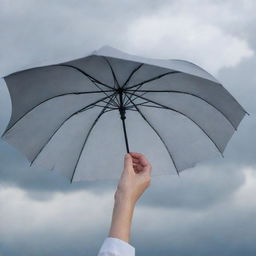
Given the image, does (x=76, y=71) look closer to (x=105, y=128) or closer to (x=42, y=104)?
(x=42, y=104)

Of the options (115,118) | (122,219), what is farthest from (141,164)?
(115,118)

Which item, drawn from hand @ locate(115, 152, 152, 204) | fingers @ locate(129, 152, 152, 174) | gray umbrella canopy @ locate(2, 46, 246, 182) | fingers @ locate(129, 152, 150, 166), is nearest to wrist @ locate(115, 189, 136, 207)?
hand @ locate(115, 152, 152, 204)

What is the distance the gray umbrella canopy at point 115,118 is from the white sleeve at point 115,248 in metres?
5.25

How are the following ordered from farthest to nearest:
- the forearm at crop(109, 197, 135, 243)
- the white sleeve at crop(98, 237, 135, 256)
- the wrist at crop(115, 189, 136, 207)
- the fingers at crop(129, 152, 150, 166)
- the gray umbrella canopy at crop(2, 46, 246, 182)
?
1. the gray umbrella canopy at crop(2, 46, 246, 182)
2. the fingers at crop(129, 152, 150, 166)
3. the wrist at crop(115, 189, 136, 207)
4. the forearm at crop(109, 197, 135, 243)
5. the white sleeve at crop(98, 237, 135, 256)

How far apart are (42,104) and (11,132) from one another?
0.71 m

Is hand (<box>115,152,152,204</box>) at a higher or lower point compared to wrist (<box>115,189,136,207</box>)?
higher

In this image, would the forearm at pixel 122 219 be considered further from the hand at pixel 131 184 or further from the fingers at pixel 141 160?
the fingers at pixel 141 160

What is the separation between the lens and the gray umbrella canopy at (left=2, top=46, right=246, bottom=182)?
7562 mm

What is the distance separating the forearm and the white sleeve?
0.12 feet

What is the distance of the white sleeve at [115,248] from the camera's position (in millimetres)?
2021

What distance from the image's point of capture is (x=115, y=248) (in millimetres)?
2031

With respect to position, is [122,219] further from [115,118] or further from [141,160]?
[115,118]

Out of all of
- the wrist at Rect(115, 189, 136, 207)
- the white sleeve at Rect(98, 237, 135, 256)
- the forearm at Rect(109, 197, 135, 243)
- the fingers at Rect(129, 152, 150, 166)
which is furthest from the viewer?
the fingers at Rect(129, 152, 150, 166)

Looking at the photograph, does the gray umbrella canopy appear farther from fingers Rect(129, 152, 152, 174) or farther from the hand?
the hand
